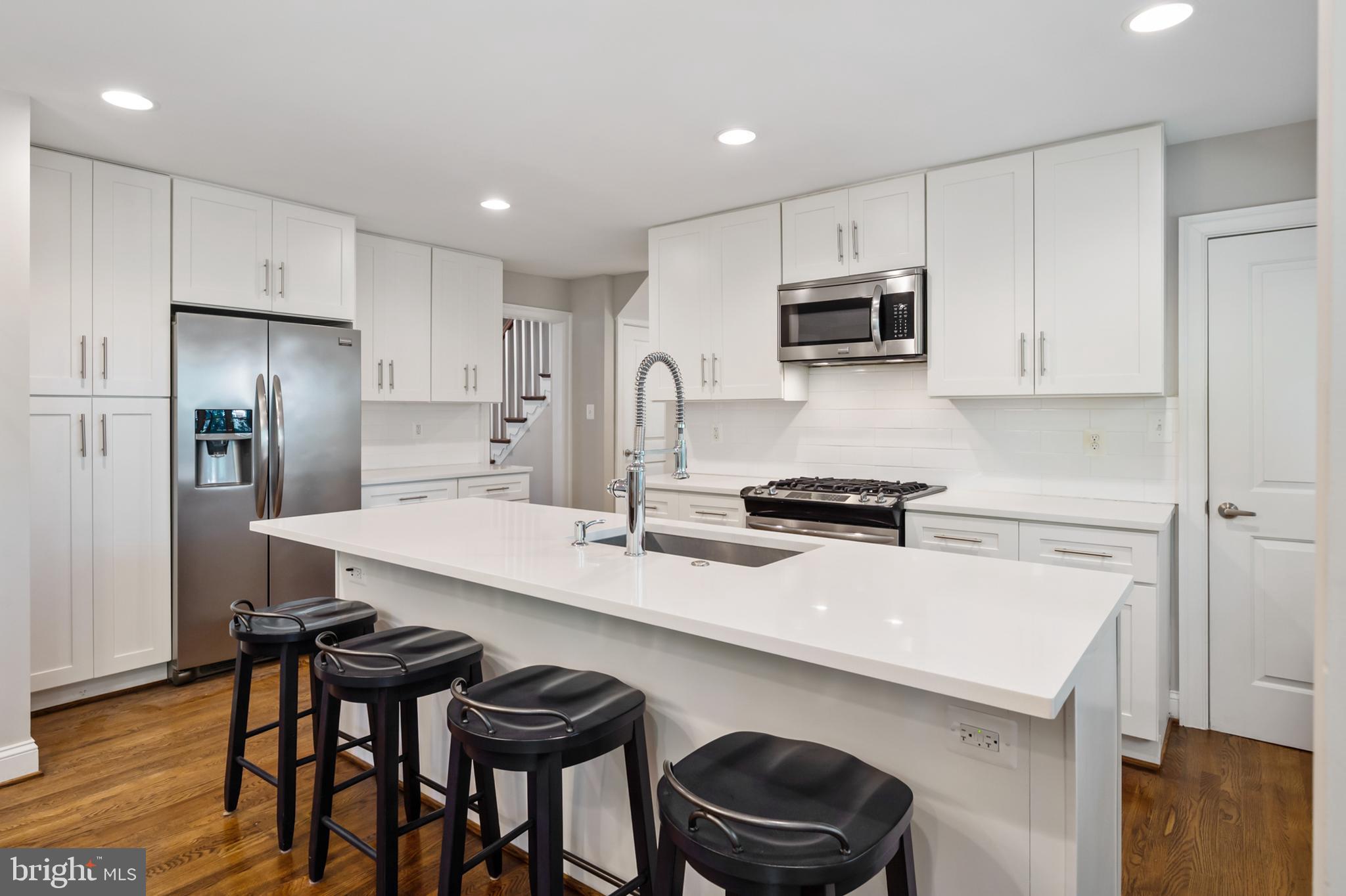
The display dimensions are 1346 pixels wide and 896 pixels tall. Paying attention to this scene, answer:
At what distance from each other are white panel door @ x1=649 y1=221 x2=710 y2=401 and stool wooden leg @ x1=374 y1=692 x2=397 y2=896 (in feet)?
9.08

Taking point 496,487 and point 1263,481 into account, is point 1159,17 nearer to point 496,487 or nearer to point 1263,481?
point 1263,481

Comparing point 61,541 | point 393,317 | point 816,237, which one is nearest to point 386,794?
point 61,541

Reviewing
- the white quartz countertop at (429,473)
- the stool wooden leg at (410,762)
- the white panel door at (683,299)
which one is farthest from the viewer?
the white quartz countertop at (429,473)

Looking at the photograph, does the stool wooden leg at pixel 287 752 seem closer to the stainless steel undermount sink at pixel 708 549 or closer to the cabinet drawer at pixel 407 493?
the stainless steel undermount sink at pixel 708 549

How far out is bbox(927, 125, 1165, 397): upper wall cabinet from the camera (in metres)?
2.90

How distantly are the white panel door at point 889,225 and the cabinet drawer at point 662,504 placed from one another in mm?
1564

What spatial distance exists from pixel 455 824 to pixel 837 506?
87.9 inches

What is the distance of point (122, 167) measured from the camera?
132 inches

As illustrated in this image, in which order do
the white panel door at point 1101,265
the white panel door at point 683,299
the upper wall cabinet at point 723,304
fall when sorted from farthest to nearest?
the white panel door at point 683,299 < the upper wall cabinet at point 723,304 < the white panel door at point 1101,265

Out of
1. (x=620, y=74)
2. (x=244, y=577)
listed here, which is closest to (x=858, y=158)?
(x=620, y=74)

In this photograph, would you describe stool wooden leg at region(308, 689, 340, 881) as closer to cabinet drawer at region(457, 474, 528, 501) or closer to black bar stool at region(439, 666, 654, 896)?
black bar stool at region(439, 666, 654, 896)

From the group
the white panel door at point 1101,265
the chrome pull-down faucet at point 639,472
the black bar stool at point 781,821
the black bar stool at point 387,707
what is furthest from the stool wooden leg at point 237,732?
the white panel door at point 1101,265

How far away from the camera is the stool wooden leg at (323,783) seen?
1943 millimetres

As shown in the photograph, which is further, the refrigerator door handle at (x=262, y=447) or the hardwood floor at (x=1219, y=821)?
the refrigerator door handle at (x=262, y=447)
